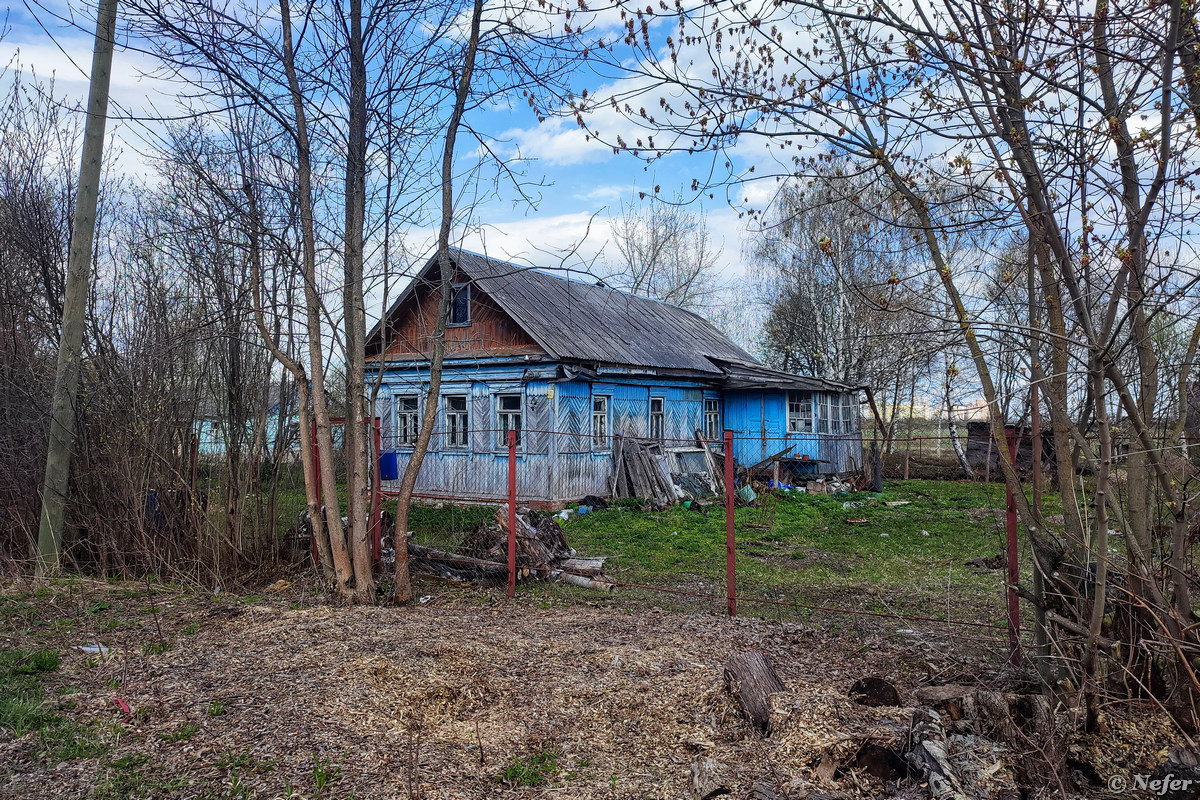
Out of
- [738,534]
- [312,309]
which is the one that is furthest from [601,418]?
[312,309]

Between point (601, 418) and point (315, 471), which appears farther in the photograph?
point (601, 418)

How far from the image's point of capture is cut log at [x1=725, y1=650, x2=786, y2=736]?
4270mm

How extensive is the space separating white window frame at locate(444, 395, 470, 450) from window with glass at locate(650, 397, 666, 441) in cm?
445

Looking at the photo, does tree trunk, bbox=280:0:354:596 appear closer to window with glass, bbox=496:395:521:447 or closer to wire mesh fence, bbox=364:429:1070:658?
wire mesh fence, bbox=364:429:1070:658

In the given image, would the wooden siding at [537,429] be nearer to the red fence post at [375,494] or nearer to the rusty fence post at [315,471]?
the red fence post at [375,494]

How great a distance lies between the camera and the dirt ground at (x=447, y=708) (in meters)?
3.67

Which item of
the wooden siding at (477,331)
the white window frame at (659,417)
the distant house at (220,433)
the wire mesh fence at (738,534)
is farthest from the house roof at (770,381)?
the distant house at (220,433)

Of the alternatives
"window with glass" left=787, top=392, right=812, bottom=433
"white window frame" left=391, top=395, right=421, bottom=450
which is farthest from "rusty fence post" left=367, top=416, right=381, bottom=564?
"window with glass" left=787, top=392, right=812, bottom=433

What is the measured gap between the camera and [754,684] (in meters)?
4.47

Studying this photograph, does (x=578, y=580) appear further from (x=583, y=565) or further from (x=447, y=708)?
(x=447, y=708)

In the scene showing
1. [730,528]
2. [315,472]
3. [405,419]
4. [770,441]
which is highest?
[405,419]

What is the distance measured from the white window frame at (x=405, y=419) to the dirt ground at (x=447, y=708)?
11183mm

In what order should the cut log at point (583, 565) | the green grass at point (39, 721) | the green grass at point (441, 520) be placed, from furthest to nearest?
the green grass at point (441, 520) → the cut log at point (583, 565) → the green grass at point (39, 721)

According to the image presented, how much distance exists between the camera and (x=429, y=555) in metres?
8.84
